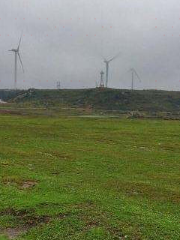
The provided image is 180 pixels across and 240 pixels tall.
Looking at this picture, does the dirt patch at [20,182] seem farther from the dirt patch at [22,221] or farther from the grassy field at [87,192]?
the dirt patch at [22,221]

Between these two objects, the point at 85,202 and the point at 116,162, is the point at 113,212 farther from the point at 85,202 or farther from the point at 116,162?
the point at 116,162

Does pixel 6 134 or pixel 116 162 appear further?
pixel 6 134

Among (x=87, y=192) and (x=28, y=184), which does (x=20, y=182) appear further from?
(x=87, y=192)

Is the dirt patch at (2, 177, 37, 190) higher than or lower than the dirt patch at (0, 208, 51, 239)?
higher

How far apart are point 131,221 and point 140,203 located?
3748 mm

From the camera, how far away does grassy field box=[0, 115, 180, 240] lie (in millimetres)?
15922

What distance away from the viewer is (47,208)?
18547mm

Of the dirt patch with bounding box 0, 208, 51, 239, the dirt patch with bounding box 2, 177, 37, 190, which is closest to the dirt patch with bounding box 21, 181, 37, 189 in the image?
the dirt patch with bounding box 2, 177, 37, 190

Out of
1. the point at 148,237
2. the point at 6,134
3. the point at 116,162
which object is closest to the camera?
the point at 148,237

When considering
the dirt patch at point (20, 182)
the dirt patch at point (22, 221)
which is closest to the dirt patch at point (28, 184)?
the dirt patch at point (20, 182)

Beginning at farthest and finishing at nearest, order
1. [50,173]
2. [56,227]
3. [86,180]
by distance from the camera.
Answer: [50,173] < [86,180] < [56,227]

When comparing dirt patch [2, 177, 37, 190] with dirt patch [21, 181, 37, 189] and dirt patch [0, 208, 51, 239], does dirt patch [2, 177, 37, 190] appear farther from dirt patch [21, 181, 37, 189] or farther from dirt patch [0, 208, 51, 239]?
dirt patch [0, 208, 51, 239]

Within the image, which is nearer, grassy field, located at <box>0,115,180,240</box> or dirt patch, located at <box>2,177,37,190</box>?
grassy field, located at <box>0,115,180,240</box>

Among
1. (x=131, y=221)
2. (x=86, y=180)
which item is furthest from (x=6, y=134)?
(x=131, y=221)
